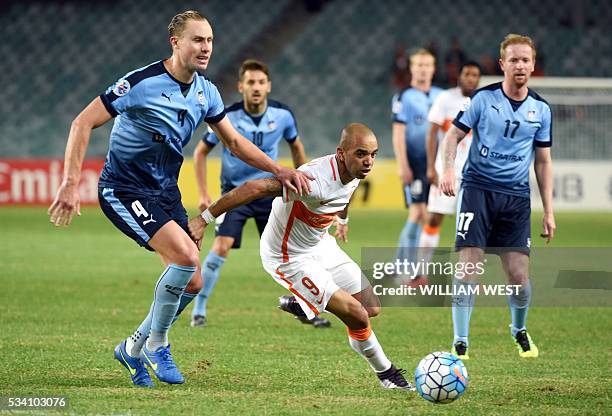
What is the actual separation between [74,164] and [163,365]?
1357mm

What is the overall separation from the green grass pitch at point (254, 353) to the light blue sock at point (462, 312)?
244 mm

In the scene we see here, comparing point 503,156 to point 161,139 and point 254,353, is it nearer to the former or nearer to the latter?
point 254,353

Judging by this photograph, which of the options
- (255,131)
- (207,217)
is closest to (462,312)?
(207,217)

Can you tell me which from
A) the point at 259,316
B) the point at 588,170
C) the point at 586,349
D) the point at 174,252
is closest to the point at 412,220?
the point at 259,316

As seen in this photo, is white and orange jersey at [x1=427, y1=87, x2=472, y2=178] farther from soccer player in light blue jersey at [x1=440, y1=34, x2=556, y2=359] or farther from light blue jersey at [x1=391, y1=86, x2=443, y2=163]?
soccer player in light blue jersey at [x1=440, y1=34, x2=556, y2=359]

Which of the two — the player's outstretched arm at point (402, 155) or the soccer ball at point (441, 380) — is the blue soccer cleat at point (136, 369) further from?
the player's outstretched arm at point (402, 155)

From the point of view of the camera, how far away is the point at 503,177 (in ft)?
25.1

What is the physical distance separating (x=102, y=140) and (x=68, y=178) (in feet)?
69.5

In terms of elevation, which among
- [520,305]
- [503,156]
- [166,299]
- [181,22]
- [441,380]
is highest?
[181,22]

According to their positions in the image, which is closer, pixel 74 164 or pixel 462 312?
pixel 74 164

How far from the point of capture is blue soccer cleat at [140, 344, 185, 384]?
6.28 m

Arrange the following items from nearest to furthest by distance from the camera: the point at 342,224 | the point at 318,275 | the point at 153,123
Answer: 1. the point at 318,275
2. the point at 153,123
3. the point at 342,224

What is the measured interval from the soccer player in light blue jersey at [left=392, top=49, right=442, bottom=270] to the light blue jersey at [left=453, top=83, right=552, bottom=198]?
3.99m

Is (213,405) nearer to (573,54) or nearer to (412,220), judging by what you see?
(412,220)
